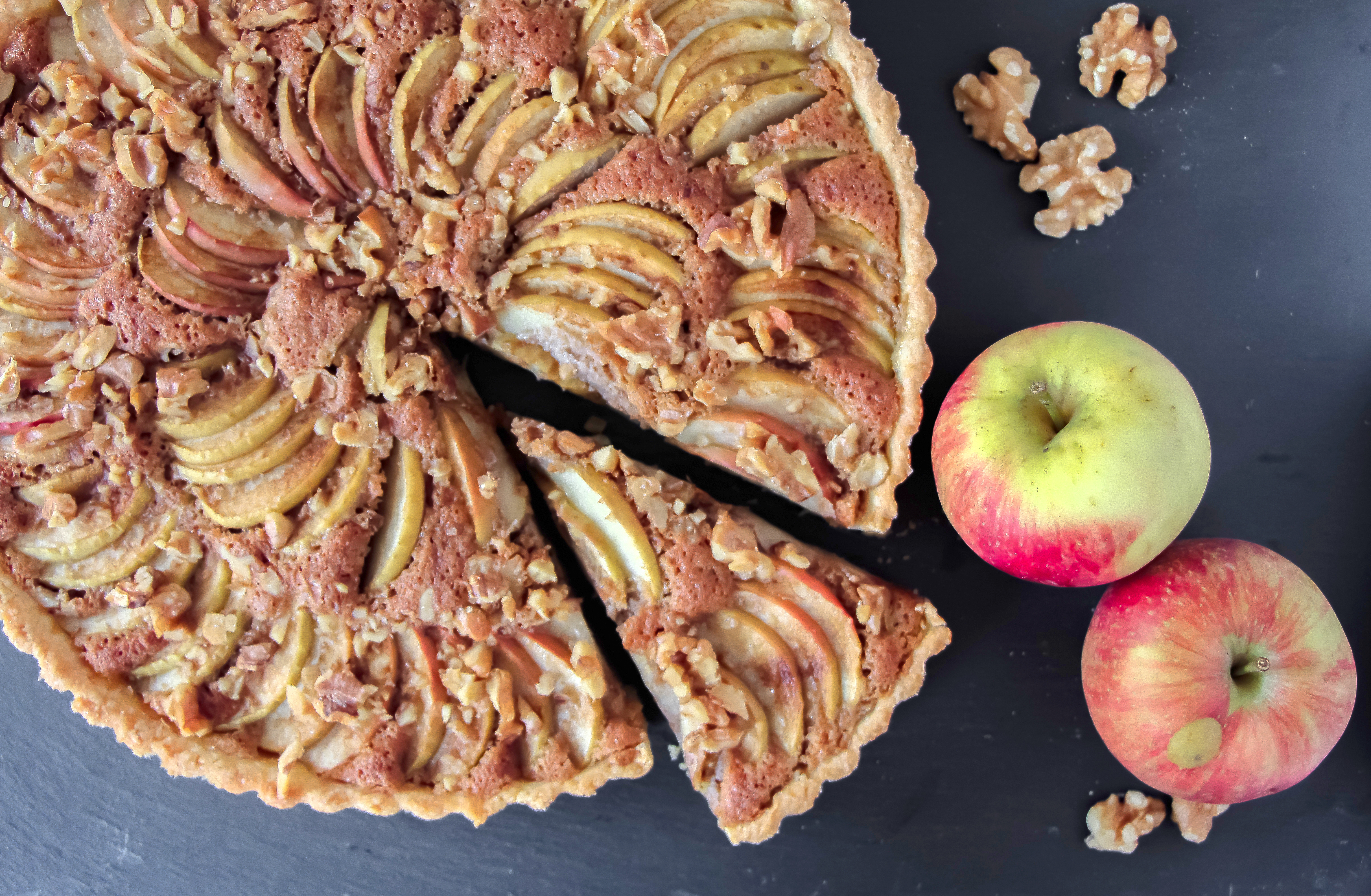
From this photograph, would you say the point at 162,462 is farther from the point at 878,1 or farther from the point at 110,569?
the point at 878,1

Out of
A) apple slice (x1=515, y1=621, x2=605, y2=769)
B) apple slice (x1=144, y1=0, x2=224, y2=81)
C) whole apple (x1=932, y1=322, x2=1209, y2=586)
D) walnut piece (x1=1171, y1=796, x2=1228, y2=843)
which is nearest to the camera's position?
whole apple (x1=932, y1=322, x2=1209, y2=586)

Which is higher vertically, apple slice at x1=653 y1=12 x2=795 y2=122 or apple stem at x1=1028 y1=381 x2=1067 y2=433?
apple slice at x1=653 y1=12 x2=795 y2=122

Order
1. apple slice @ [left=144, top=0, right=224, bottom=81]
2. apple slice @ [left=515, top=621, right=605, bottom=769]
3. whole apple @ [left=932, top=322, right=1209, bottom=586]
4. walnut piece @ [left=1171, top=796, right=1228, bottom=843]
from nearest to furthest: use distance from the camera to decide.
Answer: whole apple @ [left=932, top=322, right=1209, bottom=586]
apple slice @ [left=144, top=0, right=224, bottom=81]
apple slice @ [left=515, top=621, right=605, bottom=769]
walnut piece @ [left=1171, top=796, right=1228, bottom=843]

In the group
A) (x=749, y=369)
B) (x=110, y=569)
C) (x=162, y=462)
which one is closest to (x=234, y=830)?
(x=110, y=569)

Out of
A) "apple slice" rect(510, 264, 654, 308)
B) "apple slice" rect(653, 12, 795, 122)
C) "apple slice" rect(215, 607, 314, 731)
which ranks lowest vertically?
"apple slice" rect(215, 607, 314, 731)

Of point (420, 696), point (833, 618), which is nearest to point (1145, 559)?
point (833, 618)

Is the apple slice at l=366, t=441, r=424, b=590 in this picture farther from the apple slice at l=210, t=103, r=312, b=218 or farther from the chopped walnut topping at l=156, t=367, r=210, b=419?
the apple slice at l=210, t=103, r=312, b=218

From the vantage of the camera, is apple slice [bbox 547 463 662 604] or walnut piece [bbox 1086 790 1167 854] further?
walnut piece [bbox 1086 790 1167 854]

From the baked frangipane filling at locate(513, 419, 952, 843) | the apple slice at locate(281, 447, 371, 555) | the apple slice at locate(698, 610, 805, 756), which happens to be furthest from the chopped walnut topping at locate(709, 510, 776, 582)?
the apple slice at locate(281, 447, 371, 555)
